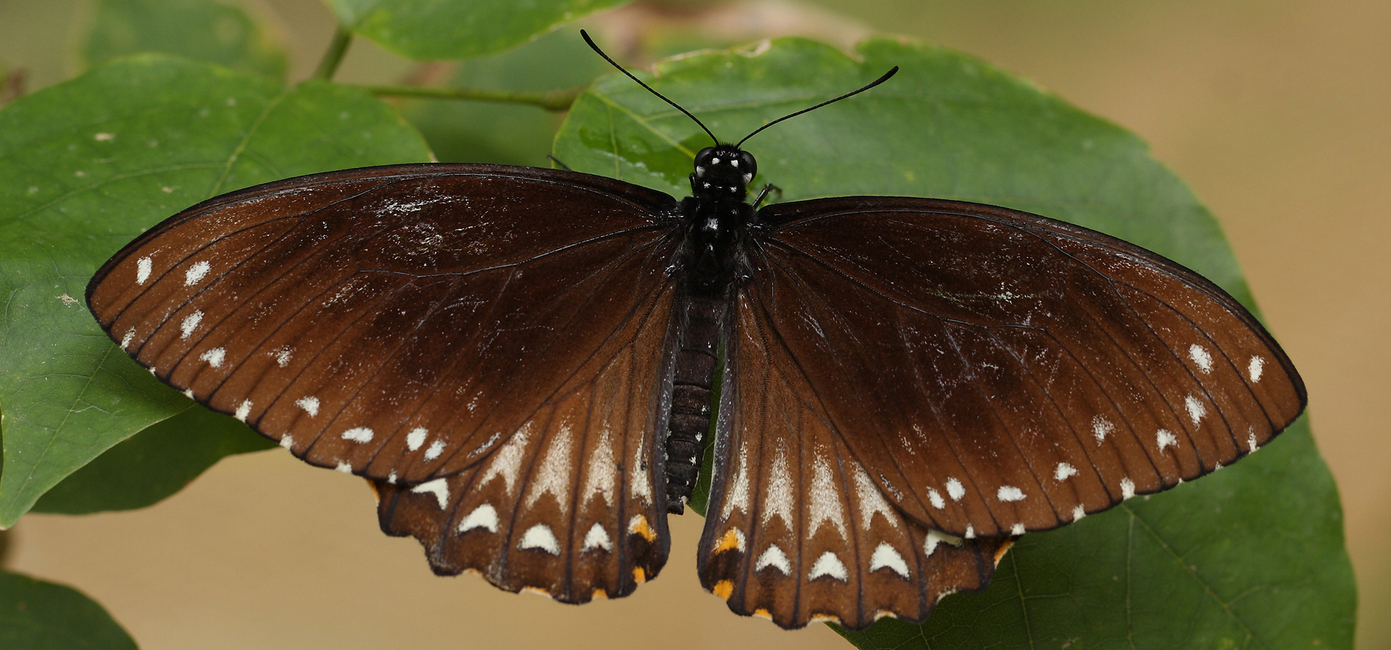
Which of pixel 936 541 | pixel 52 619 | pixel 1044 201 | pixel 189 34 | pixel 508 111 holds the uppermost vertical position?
pixel 189 34

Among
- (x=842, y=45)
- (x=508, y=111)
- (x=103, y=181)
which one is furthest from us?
(x=842, y=45)

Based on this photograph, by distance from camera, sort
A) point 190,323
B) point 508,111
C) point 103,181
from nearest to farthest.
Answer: point 190,323, point 103,181, point 508,111

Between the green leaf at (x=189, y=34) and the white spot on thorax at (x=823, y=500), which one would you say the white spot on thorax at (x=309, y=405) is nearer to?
the white spot on thorax at (x=823, y=500)

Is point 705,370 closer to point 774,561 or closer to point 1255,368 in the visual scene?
point 774,561

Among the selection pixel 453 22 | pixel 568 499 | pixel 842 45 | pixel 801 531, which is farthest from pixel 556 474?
pixel 842 45

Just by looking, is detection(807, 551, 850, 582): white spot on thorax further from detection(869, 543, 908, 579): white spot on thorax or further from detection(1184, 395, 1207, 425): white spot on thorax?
detection(1184, 395, 1207, 425): white spot on thorax

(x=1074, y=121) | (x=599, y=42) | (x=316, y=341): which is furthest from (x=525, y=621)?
(x=1074, y=121)

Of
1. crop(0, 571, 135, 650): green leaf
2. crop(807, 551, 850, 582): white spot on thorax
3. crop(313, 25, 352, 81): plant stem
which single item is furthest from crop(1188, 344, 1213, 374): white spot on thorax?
crop(0, 571, 135, 650): green leaf
